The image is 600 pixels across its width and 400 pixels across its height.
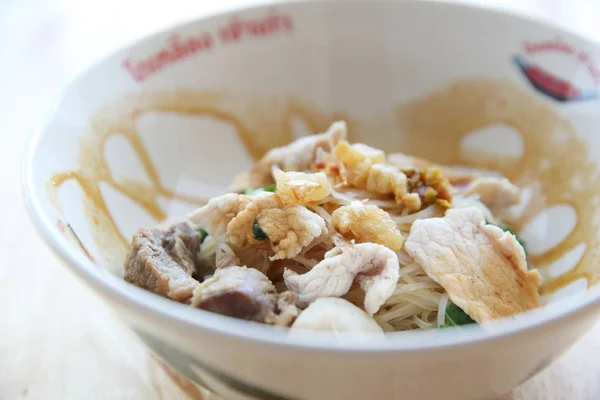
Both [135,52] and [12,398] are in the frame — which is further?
[135,52]

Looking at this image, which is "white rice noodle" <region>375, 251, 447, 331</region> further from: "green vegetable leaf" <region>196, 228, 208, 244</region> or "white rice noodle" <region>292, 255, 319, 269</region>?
"green vegetable leaf" <region>196, 228, 208, 244</region>

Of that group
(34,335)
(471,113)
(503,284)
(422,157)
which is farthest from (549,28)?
(34,335)

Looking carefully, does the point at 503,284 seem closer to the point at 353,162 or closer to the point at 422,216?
the point at 422,216

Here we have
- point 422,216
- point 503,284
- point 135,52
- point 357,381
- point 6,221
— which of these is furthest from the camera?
point 6,221

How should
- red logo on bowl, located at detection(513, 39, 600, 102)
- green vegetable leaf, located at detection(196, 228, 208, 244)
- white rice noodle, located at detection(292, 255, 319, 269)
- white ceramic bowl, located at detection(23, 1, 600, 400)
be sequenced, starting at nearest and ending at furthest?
white ceramic bowl, located at detection(23, 1, 600, 400), white rice noodle, located at detection(292, 255, 319, 269), green vegetable leaf, located at detection(196, 228, 208, 244), red logo on bowl, located at detection(513, 39, 600, 102)

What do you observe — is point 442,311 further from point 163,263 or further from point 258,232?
point 163,263

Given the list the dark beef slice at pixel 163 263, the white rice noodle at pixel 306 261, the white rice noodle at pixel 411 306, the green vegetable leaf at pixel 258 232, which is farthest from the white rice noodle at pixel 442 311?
the dark beef slice at pixel 163 263

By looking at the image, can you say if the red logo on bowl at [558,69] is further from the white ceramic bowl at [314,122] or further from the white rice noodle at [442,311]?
the white rice noodle at [442,311]

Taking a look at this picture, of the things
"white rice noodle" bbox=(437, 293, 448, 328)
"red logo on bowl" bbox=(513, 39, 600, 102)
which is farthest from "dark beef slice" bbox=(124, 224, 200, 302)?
"red logo on bowl" bbox=(513, 39, 600, 102)
